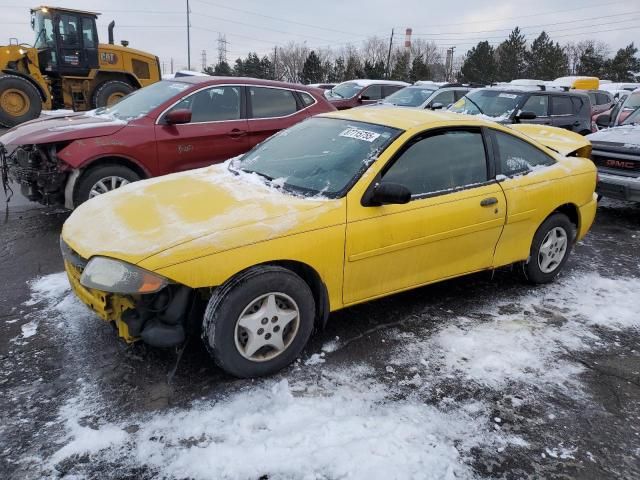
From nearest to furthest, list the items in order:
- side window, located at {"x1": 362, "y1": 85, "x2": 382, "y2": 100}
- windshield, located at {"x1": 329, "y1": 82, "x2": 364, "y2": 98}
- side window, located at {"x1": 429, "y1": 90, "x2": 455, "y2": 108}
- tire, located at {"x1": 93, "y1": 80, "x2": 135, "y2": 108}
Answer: side window, located at {"x1": 429, "y1": 90, "x2": 455, "y2": 108} < tire, located at {"x1": 93, "y1": 80, "x2": 135, "y2": 108} < windshield, located at {"x1": 329, "y1": 82, "x2": 364, "y2": 98} < side window, located at {"x1": 362, "y1": 85, "x2": 382, "y2": 100}

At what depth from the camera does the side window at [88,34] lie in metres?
14.2

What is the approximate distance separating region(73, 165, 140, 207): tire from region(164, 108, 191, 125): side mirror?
28.8 inches

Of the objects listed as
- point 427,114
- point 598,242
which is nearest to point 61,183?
point 427,114

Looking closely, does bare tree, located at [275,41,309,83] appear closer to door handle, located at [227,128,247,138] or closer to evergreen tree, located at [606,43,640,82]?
evergreen tree, located at [606,43,640,82]

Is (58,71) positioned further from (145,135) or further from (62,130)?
(145,135)

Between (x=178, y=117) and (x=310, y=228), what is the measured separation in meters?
3.48

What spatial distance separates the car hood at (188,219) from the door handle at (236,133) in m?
2.84

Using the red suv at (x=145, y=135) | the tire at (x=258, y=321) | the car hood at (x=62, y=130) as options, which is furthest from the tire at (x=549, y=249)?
the car hood at (x=62, y=130)

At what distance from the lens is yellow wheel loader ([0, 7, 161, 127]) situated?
13.4 metres

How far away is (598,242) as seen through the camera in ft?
20.6

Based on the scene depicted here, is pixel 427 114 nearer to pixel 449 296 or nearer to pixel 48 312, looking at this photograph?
pixel 449 296

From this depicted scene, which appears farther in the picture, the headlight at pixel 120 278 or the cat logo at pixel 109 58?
A: the cat logo at pixel 109 58

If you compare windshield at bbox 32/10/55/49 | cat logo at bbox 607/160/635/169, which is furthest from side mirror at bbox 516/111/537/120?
windshield at bbox 32/10/55/49

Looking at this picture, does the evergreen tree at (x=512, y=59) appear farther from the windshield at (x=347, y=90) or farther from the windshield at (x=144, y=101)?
the windshield at (x=144, y=101)
